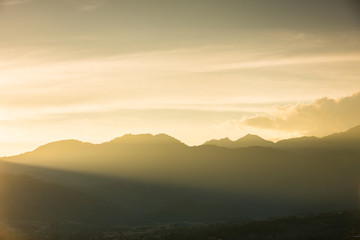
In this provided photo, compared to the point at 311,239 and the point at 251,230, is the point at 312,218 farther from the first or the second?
the point at 311,239

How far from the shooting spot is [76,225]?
181 meters

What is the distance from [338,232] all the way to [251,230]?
20.7 metres

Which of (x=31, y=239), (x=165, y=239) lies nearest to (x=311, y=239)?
(x=165, y=239)

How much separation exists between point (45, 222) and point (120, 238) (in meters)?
60.2

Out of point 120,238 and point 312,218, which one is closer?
point 312,218

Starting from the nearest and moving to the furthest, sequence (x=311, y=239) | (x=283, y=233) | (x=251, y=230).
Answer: (x=311, y=239), (x=283, y=233), (x=251, y=230)

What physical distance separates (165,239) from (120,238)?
16.5 metres

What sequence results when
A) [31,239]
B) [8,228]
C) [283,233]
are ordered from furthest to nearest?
1. [8,228]
2. [31,239]
3. [283,233]

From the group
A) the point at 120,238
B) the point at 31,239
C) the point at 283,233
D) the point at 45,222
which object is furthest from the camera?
the point at 45,222

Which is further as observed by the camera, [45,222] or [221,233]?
[45,222]

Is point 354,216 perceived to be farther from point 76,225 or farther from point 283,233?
point 76,225

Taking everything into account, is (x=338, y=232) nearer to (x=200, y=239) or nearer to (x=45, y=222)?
(x=200, y=239)

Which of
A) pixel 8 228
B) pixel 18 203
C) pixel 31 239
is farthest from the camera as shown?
pixel 18 203

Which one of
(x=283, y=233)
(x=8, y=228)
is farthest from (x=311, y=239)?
(x=8, y=228)
